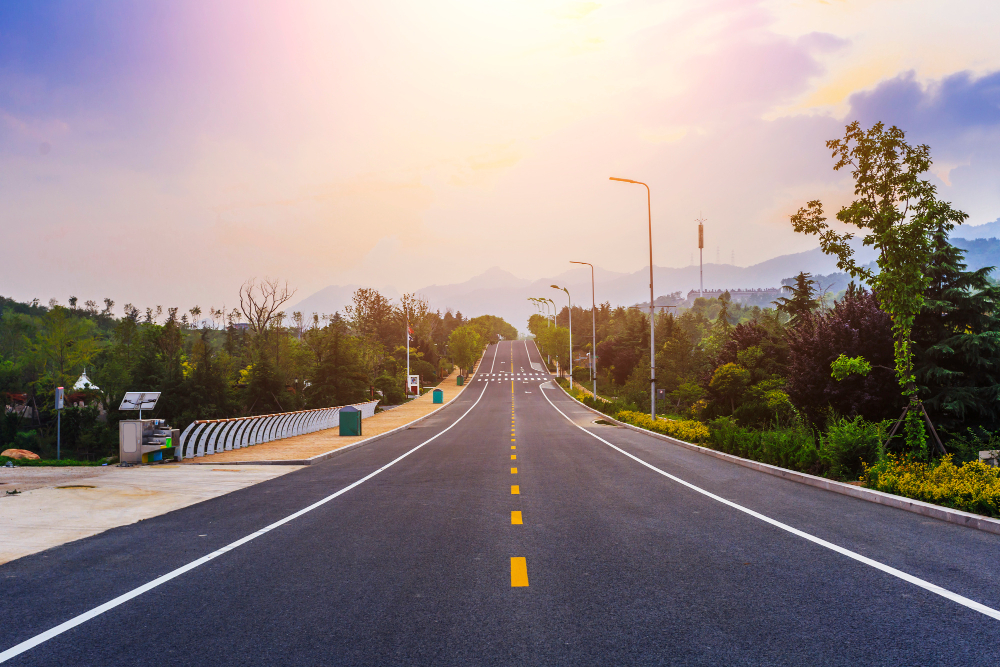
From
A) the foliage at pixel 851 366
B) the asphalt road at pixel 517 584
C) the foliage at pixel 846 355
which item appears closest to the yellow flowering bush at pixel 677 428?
the foliage at pixel 846 355

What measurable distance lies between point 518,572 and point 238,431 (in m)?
17.2

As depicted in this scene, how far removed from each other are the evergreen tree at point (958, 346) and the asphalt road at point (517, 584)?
33.1 ft

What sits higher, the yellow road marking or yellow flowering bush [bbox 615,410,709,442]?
the yellow road marking

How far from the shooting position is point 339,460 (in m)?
17.8

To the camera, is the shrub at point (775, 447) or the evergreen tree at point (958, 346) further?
the evergreen tree at point (958, 346)

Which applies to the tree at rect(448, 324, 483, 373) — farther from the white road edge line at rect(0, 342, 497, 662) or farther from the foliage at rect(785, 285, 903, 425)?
the white road edge line at rect(0, 342, 497, 662)

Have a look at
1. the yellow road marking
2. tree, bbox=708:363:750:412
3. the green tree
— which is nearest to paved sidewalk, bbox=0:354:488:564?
the yellow road marking

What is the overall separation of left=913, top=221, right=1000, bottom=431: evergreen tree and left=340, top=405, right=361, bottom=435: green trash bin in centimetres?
2046

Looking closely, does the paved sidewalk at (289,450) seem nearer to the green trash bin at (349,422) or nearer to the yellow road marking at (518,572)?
the green trash bin at (349,422)

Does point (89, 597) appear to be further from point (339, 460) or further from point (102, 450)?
point (102, 450)

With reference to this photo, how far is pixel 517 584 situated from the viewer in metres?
5.64

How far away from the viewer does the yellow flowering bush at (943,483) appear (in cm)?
846

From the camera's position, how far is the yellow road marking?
18.6ft

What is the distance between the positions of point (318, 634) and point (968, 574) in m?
5.93
